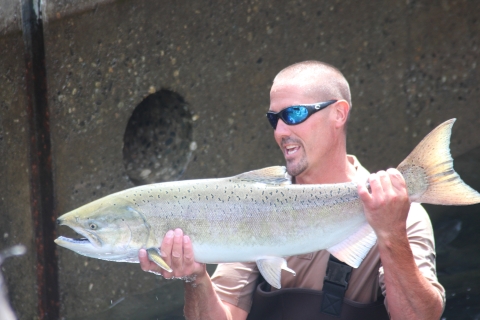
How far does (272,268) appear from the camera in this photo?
9.77 ft

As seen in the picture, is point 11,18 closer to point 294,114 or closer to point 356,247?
point 294,114

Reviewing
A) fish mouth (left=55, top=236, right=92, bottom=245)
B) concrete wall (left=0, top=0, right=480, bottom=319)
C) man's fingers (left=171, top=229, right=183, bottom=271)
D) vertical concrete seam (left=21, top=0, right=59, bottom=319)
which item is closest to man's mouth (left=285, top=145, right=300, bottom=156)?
man's fingers (left=171, top=229, right=183, bottom=271)

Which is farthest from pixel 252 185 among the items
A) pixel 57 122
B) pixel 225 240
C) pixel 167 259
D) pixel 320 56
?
pixel 320 56

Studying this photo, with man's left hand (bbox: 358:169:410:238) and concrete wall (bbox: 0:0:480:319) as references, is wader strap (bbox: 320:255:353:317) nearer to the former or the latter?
man's left hand (bbox: 358:169:410:238)

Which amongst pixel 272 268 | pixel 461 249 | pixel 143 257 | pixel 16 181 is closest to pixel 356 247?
pixel 272 268

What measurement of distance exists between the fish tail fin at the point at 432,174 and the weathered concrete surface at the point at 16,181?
246 cm

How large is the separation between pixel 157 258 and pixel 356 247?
2.65 ft

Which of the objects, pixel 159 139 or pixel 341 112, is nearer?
pixel 341 112

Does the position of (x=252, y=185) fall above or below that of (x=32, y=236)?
above

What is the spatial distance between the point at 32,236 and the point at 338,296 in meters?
2.17

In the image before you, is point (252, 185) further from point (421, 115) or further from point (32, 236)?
point (421, 115)

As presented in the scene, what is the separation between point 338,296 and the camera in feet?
10.3

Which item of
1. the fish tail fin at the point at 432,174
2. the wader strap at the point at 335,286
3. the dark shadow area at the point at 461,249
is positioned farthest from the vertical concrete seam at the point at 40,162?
the dark shadow area at the point at 461,249

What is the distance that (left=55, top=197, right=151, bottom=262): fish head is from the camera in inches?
115
